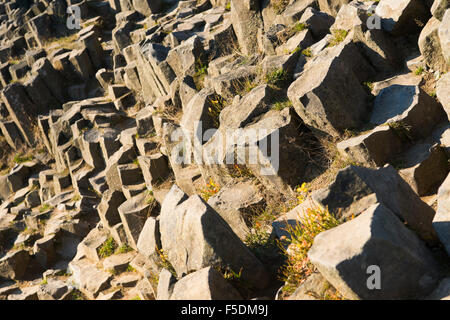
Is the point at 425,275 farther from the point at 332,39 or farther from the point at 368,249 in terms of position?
the point at 332,39

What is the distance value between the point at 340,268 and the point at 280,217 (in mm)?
3079

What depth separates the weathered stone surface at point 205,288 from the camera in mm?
5680

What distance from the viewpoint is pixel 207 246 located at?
20.5ft

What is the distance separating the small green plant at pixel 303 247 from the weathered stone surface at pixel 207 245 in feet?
1.55

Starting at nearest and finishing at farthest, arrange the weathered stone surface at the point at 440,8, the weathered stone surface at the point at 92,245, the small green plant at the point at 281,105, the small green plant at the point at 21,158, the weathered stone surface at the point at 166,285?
the weathered stone surface at the point at 166,285, the weathered stone surface at the point at 440,8, the small green plant at the point at 281,105, the weathered stone surface at the point at 92,245, the small green plant at the point at 21,158

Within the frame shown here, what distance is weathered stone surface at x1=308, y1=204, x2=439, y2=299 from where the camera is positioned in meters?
4.79

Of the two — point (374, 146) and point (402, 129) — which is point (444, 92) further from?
point (374, 146)

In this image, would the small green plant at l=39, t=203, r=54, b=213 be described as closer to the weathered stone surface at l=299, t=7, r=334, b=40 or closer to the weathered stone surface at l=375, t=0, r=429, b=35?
the weathered stone surface at l=299, t=7, r=334, b=40

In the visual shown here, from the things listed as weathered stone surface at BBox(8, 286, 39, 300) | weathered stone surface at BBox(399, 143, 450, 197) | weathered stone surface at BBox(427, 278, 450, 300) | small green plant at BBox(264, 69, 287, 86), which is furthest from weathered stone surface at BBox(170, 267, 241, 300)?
weathered stone surface at BBox(8, 286, 39, 300)

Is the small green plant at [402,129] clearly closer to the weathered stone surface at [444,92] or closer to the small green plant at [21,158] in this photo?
the weathered stone surface at [444,92]

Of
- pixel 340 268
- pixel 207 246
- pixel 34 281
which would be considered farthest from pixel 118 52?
pixel 340 268

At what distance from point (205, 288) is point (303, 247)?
136 cm

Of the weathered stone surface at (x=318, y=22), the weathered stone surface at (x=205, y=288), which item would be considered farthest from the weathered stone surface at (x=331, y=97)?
the weathered stone surface at (x=205, y=288)

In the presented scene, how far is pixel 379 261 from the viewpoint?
15.8 feet
